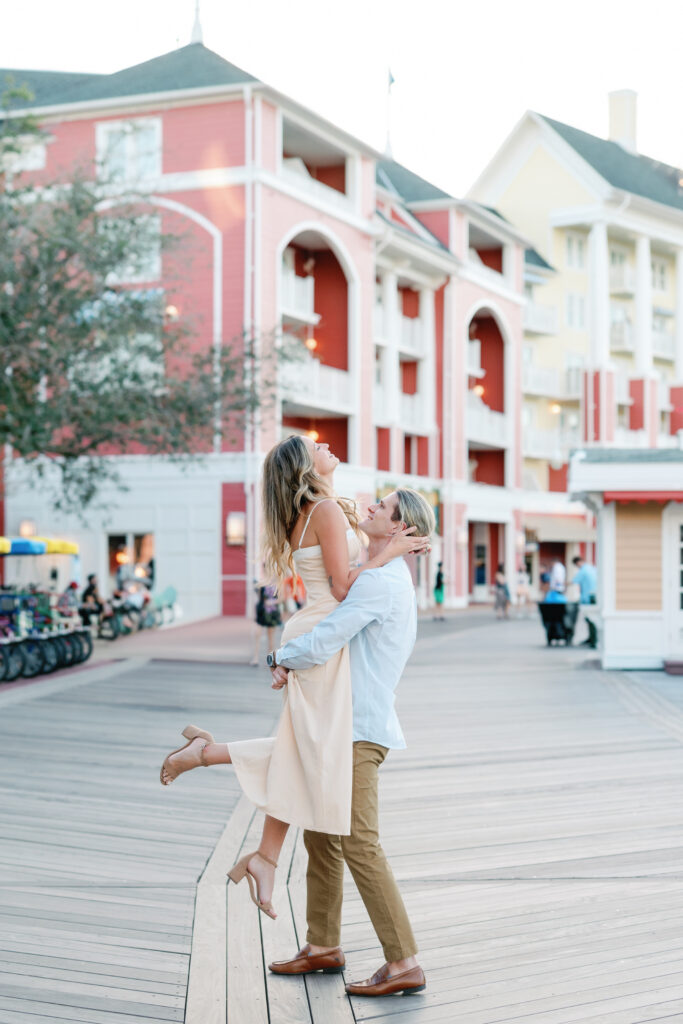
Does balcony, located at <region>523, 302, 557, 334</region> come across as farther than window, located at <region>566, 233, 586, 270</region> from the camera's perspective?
No

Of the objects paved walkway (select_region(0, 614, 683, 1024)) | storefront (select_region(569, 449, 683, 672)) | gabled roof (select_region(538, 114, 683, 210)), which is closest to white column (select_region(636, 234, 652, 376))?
gabled roof (select_region(538, 114, 683, 210))

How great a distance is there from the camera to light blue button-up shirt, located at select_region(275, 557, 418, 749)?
4184 millimetres

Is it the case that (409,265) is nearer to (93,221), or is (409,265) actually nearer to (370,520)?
(93,221)

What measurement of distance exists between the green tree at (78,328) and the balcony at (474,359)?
2422 centimetres

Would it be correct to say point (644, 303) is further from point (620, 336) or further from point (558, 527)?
point (558, 527)

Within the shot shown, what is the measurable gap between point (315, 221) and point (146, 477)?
7.57 metres

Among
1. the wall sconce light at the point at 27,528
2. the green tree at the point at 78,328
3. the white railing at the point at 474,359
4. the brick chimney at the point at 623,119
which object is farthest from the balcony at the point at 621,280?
the green tree at the point at 78,328

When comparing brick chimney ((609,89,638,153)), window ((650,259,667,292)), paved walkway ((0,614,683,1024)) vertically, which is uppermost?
brick chimney ((609,89,638,153))

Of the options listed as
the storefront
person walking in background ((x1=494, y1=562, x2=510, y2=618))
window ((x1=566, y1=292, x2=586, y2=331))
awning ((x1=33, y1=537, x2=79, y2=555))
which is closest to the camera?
the storefront

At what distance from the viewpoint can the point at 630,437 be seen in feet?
174

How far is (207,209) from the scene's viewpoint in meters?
30.1

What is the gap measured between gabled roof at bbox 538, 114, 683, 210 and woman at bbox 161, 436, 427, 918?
49052mm

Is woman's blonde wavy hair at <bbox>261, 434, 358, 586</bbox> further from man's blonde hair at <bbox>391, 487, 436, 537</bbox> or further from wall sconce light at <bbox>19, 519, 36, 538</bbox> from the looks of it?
wall sconce light at <bbox>19, 519, 36, 538</bbox>

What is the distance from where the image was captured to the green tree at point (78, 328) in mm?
16719
